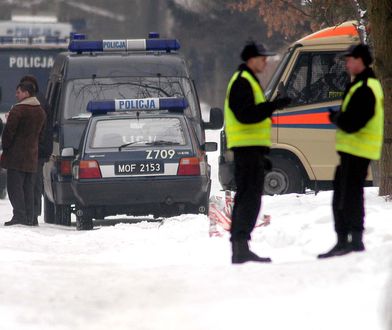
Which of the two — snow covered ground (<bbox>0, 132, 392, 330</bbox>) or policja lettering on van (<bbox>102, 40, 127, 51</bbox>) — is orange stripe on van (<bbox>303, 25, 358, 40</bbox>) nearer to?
policja lettering on van (<bbox>102, 40, 127, 51</bbox>)

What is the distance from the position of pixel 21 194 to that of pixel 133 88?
2623 millimetres

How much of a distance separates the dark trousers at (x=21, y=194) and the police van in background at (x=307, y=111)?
3409mm

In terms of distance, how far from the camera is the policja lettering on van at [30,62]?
2811 centimetres

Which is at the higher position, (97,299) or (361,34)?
(361,34)

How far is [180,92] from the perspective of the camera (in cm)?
1775

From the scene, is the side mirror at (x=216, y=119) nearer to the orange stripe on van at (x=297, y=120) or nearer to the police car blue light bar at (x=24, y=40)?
the orange stripe on van at (x=297, y=120)

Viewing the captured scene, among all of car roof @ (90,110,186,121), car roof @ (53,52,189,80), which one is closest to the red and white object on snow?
car roof @ (90,110,186,121)

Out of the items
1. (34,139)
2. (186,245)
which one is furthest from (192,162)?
(186,245)

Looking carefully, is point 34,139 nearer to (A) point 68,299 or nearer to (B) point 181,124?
(B) point 181,124

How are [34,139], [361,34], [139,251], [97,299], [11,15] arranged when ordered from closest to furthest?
[97,299] → [139,251] → [34,139] → [361,34] → [11,15]

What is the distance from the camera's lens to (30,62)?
92.6 feet

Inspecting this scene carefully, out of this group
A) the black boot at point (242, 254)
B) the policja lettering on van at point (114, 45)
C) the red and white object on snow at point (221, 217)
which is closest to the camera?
the black boot at point (242, 254)

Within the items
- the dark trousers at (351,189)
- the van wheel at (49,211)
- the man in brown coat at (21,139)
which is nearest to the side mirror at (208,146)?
the man in brown coat at (21,139)

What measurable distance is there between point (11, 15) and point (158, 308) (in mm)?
50695
